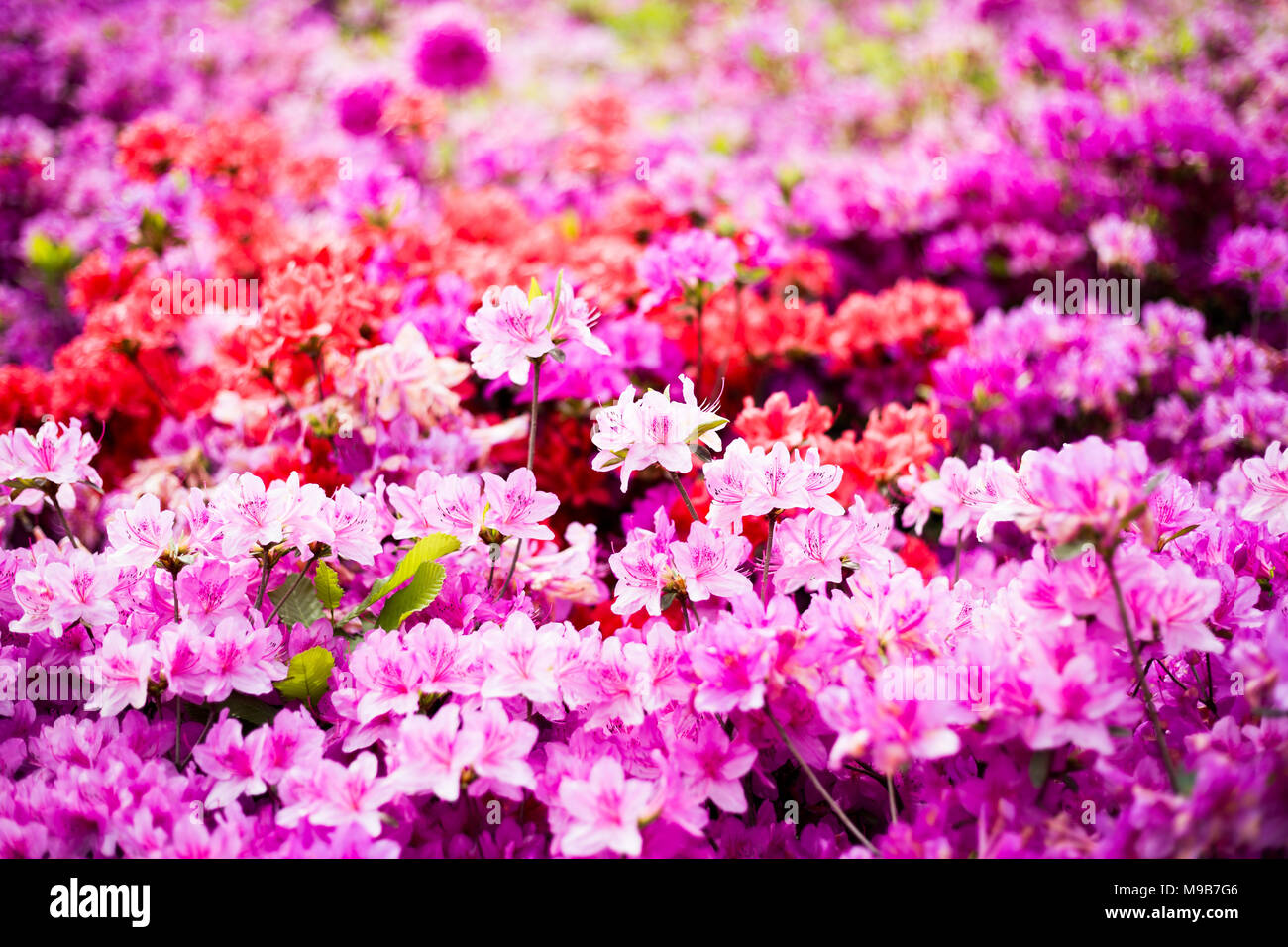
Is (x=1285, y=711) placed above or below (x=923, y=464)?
below

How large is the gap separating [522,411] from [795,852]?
1.07 m

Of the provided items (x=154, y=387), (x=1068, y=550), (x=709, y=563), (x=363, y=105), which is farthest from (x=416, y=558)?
(x=363, y=105)

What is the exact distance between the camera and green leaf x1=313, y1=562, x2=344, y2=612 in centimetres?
125

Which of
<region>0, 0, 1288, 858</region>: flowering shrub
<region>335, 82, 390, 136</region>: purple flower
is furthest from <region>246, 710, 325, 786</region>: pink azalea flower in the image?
<region>335, 82, 390, 136</region>: purple flower

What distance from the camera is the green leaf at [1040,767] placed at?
0.96 metres

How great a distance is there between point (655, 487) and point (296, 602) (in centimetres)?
65

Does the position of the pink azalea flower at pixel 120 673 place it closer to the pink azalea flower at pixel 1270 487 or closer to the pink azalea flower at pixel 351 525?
the pink azalea flower at pixel 351 525

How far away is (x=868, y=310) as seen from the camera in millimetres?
2133

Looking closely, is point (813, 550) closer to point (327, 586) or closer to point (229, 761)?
point (327, 586)

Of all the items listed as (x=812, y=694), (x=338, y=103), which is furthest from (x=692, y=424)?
(x=338, y=103)

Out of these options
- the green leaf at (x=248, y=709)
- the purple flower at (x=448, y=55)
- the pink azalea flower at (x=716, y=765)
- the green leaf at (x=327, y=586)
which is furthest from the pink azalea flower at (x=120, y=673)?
the purple flower at (x=448, y=55)

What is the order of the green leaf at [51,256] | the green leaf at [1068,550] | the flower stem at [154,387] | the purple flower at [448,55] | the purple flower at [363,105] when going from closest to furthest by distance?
1. the green leaf at [1068,550]
2. the flower stem at [154,387]
3. the green leaf at [51,256]
4. the purple flower at [363,105]
5. the purple flower at [448,55]

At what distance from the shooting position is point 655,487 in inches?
64.1
